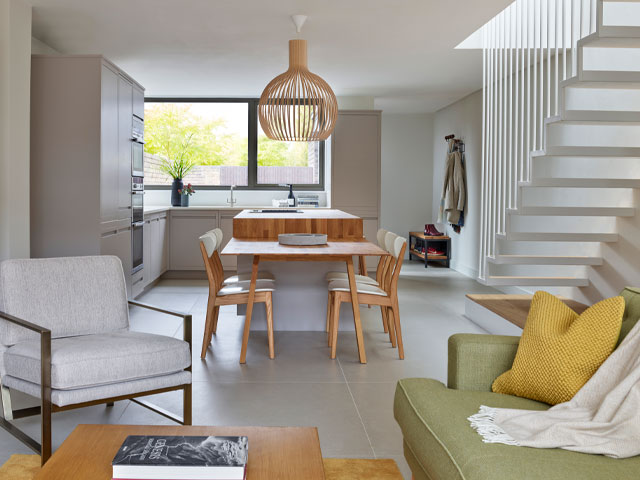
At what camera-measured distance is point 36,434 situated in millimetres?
2898

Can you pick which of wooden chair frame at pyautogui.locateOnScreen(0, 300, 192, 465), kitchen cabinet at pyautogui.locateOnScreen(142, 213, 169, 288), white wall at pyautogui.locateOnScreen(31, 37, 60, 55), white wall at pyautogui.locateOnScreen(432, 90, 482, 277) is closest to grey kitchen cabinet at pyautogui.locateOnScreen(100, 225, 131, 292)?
kitchen cabinet at pyautogui.locateOnScreen(142, 213, 169, 288)

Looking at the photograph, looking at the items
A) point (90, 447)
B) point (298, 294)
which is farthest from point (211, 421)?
point (298, 294)

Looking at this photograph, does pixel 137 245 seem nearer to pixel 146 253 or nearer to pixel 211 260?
pixel 146 253

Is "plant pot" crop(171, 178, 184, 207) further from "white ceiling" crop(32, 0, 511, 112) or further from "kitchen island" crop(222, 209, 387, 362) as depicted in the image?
"kitchen island" crop(222, 209, 387, 362)

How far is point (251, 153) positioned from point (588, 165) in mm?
5007

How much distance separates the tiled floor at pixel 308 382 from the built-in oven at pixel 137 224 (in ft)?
2.06

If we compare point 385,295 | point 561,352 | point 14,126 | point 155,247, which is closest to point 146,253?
point 155,247

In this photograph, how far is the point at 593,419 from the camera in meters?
1.94

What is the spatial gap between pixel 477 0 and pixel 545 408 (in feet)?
10.9

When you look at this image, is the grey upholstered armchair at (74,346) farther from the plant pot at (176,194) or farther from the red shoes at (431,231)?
the red shoes at (431,231)

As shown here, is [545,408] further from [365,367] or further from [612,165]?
[612,165]

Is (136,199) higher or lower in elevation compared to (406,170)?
lower

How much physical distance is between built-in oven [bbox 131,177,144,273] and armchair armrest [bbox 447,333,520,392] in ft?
14.4

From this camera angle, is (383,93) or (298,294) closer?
(298,294)
